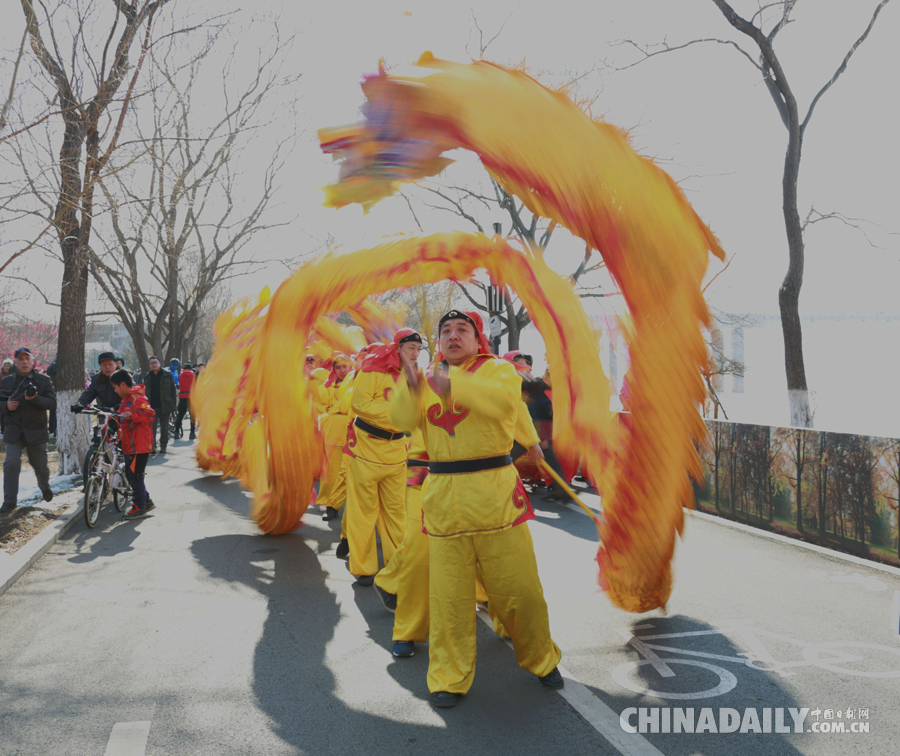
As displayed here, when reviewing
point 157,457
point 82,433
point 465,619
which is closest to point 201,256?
point 157,457

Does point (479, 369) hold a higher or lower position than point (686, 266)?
lower

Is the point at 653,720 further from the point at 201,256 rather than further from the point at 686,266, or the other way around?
the point at 201,256

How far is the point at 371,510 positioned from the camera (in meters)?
5.87

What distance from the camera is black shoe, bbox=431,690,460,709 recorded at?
360 cm

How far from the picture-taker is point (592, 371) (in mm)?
4891

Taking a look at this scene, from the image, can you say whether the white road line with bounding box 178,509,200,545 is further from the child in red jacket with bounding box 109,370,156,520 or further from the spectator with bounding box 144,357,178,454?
the spectator with bounding box 144,357,178,454

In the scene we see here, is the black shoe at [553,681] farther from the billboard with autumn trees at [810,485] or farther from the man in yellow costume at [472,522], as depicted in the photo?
the billboard with autumn trees at [810,485]

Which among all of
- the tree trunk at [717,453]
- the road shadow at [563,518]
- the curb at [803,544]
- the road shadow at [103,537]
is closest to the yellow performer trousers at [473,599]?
the curb at [803,544]

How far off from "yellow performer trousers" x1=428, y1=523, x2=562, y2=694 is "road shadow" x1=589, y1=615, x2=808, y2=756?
427mm

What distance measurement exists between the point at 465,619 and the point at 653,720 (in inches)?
38.7

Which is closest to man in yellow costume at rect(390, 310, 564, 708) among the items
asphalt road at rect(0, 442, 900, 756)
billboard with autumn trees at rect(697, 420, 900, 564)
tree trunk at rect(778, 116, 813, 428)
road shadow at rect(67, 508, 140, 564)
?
asphalt road at rect(0, 442, 900, 756)

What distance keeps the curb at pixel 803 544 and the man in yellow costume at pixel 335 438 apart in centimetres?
356

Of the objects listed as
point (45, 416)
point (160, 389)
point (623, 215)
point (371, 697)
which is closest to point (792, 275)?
point (623, 215)

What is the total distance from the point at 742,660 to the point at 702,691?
518 millimetres
